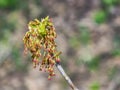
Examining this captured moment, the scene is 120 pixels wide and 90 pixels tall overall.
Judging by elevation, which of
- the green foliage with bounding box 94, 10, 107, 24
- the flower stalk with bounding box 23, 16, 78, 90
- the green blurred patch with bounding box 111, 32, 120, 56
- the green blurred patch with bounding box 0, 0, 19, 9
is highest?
the green blurred patch with bounding box 0, 0, 19, 9

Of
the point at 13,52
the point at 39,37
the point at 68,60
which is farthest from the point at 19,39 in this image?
the point at 39,37

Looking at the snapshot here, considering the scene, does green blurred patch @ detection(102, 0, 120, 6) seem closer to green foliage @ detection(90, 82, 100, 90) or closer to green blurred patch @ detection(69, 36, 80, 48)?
green blurred patch @ detection(69, 36, 80, 48)

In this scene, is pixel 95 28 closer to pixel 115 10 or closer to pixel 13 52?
pixel 115 10

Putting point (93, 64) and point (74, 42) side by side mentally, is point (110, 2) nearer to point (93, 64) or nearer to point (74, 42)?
point (74, 42)

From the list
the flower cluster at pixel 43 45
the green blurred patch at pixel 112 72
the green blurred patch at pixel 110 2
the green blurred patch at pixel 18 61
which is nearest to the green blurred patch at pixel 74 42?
the green blurred patch at pixel 112 72

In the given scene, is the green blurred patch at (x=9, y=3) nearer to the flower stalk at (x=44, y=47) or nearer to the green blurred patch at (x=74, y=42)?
the green blurred patch at (x=74, y=42)

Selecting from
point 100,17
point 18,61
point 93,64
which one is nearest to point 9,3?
point 18,61

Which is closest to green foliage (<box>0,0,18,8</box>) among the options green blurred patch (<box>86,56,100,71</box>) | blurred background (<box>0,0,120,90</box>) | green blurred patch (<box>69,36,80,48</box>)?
blurred background (<box>0,0,120,90</box>)
